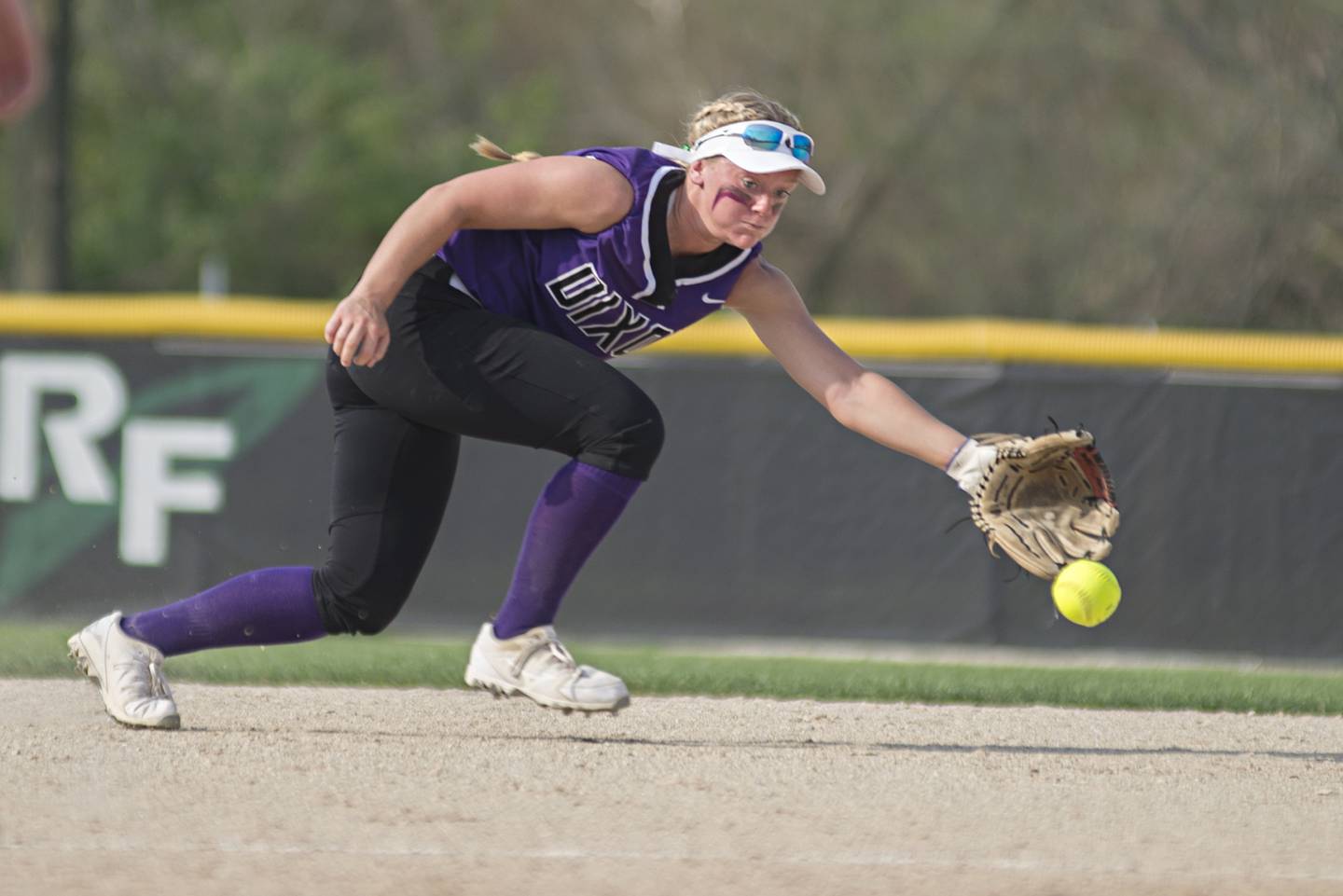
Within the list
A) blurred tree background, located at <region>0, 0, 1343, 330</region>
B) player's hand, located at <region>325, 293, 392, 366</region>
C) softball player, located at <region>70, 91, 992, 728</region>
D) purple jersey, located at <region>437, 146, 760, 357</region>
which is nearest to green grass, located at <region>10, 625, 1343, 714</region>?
softball player, located at <region>70, 91, 992, 728</region>

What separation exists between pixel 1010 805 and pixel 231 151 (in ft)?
60.1

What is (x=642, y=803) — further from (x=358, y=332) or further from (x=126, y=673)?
(x=126, y=673)

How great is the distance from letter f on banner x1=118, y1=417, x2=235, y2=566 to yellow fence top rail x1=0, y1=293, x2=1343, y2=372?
453 millimetres

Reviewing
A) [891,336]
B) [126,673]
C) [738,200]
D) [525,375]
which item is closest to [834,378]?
[738,200]

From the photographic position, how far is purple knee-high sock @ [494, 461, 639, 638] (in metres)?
3.96

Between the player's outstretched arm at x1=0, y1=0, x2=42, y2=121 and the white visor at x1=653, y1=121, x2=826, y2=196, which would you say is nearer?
the player's outstretched arm at x1=0, y1=0, x2=42, y2=121

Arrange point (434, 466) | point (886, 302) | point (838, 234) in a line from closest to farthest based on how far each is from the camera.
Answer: point (434, 466) < point (838, 234) < point (886, 302)

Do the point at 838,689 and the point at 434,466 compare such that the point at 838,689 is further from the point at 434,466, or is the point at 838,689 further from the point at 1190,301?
the point at 1190,301

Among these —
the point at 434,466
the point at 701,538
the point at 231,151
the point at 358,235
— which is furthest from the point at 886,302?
the point at 434,466

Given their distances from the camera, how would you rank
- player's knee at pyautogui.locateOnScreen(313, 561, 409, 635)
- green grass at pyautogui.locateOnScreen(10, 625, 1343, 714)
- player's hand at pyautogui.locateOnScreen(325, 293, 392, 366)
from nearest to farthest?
player's hand at pyautogui.locateOnScreen(325, 293, 392, 366), player's knee at pyautogui.locateOnScreen(313, 561, 409, 635), green grass at pyautogui.locateOnScreen(10, 625, 1343, 714)

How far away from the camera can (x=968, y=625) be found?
7871 millimetres

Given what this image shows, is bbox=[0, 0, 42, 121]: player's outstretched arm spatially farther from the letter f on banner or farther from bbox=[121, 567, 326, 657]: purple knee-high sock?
the letter f on banner

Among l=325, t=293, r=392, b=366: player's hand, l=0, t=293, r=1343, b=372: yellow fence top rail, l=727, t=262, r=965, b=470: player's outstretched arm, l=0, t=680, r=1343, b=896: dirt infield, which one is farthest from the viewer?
l=0, t=293, r=1343, b=372: yellow fence top rail

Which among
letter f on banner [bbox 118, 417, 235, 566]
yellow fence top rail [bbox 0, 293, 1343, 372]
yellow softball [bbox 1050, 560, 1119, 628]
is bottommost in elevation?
letter f on banner [bbox 118, 417, 235, 566]
